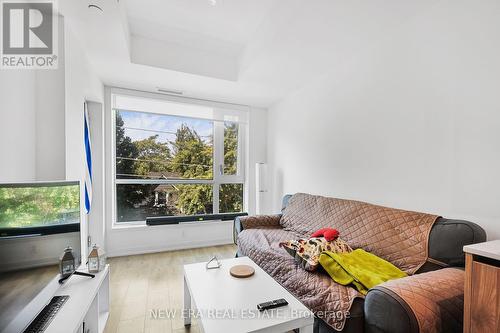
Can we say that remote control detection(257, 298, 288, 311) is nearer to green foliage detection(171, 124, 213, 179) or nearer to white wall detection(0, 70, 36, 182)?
white wall detection(0, 70, 36, 182)

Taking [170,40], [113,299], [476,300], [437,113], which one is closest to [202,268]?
[113,299]

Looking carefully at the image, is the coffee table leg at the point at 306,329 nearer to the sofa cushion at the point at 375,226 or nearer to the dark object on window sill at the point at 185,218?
the sofa cushion at the point at 375,226

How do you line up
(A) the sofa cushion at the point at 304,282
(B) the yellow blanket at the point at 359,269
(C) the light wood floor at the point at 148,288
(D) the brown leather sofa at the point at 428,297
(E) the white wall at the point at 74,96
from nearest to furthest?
1. (D) the brown leather sofa at the point at 428,297
2. (A) the sofa cushion at the point at 304,282
3. (B) the yellow blanket at the point at 359,269
4. (C) the light wood floor at the point at 148,288
5. (E) the white wall at the point at 74,96

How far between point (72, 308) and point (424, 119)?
8.76ft

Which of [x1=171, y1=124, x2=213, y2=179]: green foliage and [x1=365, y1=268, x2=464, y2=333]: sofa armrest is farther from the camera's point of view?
[x1=171, y1=124, x2=213, y2=179]: green foliage

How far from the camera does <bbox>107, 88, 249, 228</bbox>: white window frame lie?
3262mm

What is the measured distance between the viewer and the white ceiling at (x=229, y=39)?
179cm

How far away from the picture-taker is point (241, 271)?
1.59m

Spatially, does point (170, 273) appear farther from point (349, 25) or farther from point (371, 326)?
point (349, 25)

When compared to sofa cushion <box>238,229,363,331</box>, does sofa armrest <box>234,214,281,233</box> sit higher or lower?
higher

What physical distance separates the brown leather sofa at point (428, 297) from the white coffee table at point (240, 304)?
0.24 meters

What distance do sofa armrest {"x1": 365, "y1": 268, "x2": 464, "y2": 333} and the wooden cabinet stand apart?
71mm

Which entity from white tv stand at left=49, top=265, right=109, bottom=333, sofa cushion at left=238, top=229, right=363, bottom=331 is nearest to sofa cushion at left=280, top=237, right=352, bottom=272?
sofa cushion at left=238, top=229, right=363, bottom=331

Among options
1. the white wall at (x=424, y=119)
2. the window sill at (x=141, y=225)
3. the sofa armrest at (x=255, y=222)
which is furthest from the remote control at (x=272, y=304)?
the window sill at (x=141, y=225)
